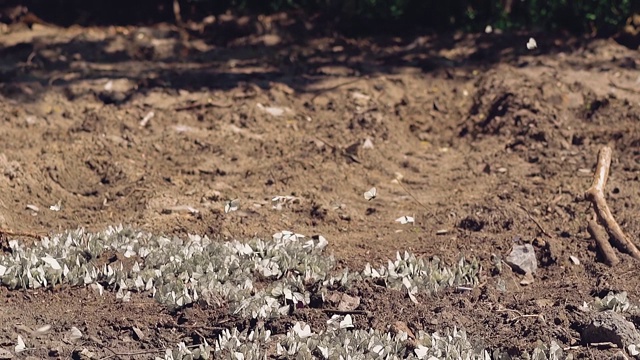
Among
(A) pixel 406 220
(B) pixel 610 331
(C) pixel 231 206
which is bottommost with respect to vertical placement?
(A) pixel 406 220

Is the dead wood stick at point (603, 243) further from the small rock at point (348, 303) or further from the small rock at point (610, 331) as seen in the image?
the small rock at point (348, 303)

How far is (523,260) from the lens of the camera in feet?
17.2

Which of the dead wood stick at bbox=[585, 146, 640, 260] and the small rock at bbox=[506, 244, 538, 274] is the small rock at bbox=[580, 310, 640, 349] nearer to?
the small rock at bbox=[506, 244, 538, 274]

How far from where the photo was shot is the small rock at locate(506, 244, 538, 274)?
5.20 m

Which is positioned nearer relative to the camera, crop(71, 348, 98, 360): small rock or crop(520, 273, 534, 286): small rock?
crop(71, 348, 98, 360): small rock

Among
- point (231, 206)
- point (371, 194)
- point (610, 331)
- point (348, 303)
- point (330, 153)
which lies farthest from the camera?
point (330, 153)

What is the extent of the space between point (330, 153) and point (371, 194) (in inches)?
25.7

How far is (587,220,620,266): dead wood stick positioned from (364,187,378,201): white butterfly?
141cm

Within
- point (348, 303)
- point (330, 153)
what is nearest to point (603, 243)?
point (348, 303)

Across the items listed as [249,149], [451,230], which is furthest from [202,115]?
[451,230]

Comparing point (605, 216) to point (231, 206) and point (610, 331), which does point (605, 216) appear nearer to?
point (610, 331)

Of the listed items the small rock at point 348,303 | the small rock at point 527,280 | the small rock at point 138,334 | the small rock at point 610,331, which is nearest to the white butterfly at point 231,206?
the small rock at point 348,303

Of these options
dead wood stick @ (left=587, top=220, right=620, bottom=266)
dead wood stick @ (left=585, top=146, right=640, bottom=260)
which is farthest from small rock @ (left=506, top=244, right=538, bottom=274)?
dead wood stick @ (left=585, top=146, right=640, bottom=260)

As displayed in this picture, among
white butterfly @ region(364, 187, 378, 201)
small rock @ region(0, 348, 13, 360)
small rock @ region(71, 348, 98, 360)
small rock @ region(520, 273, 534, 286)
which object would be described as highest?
small rock @ region(0, 348, 13, 360)
